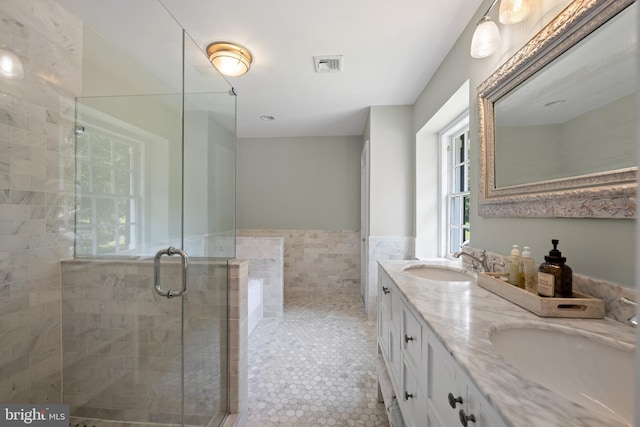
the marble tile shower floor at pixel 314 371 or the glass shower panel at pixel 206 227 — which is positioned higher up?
the glass shower panel at pixel 206 227

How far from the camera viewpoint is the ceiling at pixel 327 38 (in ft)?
4.62

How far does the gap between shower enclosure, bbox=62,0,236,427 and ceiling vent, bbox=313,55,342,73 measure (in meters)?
0.79

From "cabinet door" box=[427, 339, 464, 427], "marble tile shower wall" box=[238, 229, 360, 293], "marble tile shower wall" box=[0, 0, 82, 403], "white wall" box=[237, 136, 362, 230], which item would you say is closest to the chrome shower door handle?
"marble tile shower wall" box=[0, 0, 82, 403]

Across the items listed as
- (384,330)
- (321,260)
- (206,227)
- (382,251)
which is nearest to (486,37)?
(384,330)

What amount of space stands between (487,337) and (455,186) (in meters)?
1.99

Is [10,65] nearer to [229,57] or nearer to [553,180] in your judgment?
[229,57]

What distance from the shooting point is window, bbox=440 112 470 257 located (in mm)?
2102

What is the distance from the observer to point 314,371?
181 cm

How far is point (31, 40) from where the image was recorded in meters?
1.19

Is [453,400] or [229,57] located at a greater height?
[229,57]

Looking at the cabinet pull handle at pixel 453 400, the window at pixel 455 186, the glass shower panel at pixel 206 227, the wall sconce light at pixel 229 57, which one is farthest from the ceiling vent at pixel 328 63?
the cabinet pull handle at pixel 453 400

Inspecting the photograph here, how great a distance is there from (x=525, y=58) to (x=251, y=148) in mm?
3464

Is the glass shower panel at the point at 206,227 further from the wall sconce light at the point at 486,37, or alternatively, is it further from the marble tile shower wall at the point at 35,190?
the wall sconce light at the point at 486,37

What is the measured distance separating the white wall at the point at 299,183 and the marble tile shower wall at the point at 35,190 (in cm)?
250
